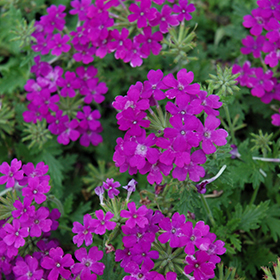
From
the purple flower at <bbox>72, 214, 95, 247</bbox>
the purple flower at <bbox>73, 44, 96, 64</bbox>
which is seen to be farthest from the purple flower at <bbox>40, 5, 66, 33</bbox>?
the purple flower at <bbox>72, 214, 95, 247</bbox>

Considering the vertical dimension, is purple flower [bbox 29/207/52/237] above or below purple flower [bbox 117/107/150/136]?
below

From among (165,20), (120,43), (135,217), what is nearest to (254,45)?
(165,20)

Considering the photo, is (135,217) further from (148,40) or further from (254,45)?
(254,45)

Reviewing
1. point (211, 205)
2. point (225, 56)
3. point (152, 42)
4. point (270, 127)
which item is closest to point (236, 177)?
point (211, 205)

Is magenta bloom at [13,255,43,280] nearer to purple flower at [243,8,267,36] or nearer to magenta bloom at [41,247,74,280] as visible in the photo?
magenta bloom at [41,247,74,280]

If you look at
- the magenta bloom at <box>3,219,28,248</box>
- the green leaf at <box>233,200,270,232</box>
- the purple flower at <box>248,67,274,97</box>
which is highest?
the magenta bloom at <box>3,219,28,248</box>

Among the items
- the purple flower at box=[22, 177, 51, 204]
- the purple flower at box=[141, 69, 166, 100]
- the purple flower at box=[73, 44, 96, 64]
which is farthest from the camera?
the purple flower at box=[73, 44, 96, 64]
